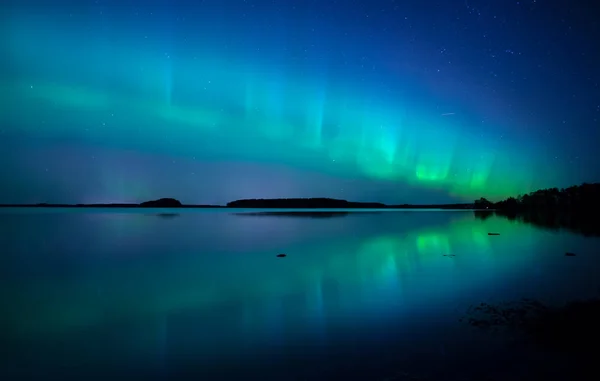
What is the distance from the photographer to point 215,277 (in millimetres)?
24453

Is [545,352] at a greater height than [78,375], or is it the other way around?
[545,352]

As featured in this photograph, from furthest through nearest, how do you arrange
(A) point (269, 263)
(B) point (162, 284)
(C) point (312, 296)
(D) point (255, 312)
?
(A) point (269, 263) → (B) point (162, 284) → (C) point (312, 296) → (D) point (255, 312)

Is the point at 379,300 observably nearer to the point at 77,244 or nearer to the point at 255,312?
the point at 255,312

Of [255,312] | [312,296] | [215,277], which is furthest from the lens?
[215,277]

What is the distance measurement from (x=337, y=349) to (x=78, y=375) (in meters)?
7.47

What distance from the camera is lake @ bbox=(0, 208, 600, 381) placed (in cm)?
1002

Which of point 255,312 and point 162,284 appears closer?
point 255,312

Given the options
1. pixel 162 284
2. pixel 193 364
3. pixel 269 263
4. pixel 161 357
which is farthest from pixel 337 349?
pixel 269 263

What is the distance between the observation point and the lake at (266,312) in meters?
10.0

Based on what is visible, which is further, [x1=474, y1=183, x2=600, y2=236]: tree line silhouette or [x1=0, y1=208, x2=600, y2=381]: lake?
[x1=474, y1=183, x2=600, y2=236]: tree line silhouette

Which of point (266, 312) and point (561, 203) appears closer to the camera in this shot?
point (266, 312)

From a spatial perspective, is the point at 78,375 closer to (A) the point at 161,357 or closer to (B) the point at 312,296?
(A) the point at 161,357

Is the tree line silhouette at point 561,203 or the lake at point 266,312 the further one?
the tree line silhouette at point 561,203

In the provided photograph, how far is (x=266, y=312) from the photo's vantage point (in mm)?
16062
